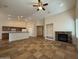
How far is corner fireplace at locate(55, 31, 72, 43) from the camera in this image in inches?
399

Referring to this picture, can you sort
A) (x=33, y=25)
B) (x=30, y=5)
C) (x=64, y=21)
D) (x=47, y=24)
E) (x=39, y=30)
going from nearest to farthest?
1. (x=30, y=5)
2. (x=64, y=21)
3. (x=47, y=24)
4. (x=33, y=25)
5. (x=39, y=30)

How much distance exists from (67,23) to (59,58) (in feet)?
20.6

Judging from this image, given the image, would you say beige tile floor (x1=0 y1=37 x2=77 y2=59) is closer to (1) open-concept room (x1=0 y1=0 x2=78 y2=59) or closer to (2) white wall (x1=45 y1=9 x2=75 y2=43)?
(1) open-concept room (x1=0 y1=0 x2=78 y2=59)

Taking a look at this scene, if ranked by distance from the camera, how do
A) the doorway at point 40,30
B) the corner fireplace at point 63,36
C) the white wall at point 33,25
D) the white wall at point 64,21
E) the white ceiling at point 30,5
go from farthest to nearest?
1. the doorway at point 40,30
2. the white wall at point 33,25
3. the corner fireplace at point 63,36
4. the white wall at point 64,21
5. the white ceiling at point 30,5

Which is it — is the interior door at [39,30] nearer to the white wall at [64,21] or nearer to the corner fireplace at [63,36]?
the white wall at [64,21]

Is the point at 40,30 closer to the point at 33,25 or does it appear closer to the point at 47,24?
the point at 33,25

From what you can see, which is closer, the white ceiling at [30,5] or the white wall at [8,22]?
the white ceiling at [30,5]

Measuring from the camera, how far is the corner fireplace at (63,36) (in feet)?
33.3

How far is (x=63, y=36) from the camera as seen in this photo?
36.4ft

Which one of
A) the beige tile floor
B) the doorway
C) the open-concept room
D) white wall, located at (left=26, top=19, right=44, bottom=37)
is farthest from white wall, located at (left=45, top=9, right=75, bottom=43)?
the doorway

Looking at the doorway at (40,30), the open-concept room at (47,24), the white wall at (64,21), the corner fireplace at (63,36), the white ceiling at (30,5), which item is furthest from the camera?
the doorway at (40,30)

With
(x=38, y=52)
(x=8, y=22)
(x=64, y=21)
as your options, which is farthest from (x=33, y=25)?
(x=38, y=52)

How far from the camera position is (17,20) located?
15977 millimetres

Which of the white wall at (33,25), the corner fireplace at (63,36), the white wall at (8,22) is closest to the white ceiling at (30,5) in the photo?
the corner fireplace at (63,36)
